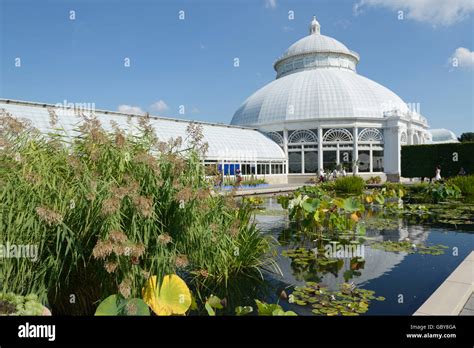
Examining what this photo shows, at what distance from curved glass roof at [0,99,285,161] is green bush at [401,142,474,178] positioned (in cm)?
1547

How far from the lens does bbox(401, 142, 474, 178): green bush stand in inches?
1104

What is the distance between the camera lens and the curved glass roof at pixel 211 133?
21562mm

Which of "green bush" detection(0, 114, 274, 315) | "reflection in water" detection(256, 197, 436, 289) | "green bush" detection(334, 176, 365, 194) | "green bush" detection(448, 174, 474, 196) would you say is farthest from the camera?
"green bush" detection(334, 176, 365, 194)

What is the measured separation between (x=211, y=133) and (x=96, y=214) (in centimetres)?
3200

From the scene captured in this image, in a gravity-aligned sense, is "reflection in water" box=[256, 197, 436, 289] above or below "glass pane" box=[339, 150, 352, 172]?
below

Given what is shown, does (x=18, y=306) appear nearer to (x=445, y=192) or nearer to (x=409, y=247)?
(x=409, y=247)

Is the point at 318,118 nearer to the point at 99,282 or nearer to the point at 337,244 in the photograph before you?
the point at 337,244

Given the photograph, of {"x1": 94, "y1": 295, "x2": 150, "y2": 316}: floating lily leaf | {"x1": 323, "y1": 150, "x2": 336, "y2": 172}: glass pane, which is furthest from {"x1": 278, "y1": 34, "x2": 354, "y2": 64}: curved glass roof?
{"x1": 94, "y1": 295, "x2": 150, "y2": 316}: floating lily leaf

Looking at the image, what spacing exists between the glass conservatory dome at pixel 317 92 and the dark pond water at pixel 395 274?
36.7 meters

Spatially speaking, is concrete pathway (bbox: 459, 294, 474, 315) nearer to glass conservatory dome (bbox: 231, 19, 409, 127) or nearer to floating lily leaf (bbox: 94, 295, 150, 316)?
floating lily leaf (bbox: 94, 295, 150, 316)
